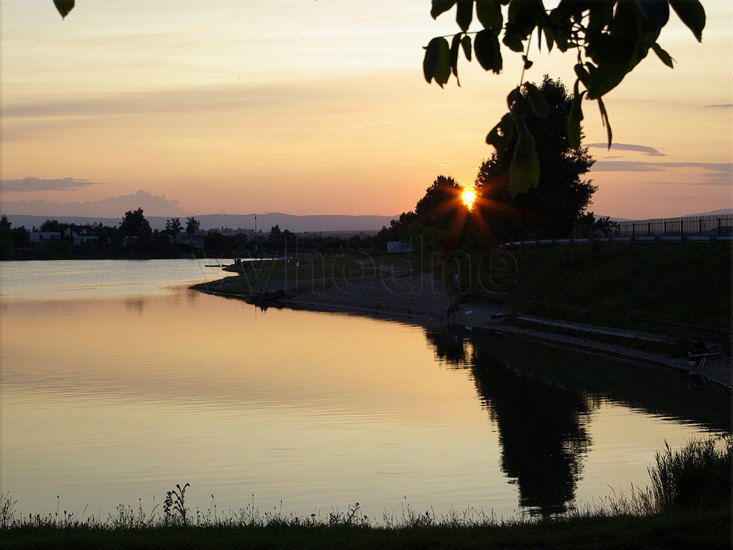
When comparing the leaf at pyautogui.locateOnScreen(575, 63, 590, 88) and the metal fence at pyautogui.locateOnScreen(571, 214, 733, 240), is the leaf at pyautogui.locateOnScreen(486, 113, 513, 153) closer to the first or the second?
the leaf at pyautogui.locateOnScreen(575, 63, 590, 88)

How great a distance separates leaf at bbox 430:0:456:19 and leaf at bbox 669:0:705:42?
1085 mm

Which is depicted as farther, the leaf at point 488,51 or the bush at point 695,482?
the bush at point 695,482

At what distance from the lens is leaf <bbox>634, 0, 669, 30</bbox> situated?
104 inches

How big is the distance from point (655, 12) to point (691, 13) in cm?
22

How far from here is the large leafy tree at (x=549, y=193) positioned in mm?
58812

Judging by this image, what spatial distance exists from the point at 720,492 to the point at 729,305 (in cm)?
2104

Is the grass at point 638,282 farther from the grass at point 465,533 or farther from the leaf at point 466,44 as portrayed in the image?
the leaf at point 466,44

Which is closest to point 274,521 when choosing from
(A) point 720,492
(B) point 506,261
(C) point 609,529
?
(C) point 609,529

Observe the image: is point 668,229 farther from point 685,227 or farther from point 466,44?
point 466,44

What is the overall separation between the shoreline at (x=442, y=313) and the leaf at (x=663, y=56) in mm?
21459

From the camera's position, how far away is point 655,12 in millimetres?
2648

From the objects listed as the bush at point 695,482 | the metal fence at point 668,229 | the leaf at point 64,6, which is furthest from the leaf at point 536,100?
the metal fence at point 668,229

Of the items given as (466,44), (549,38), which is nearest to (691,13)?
(466,44)

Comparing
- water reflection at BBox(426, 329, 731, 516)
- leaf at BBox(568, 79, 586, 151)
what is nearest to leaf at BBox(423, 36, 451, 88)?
leaf at BBox(568, 79, 586, 151)
